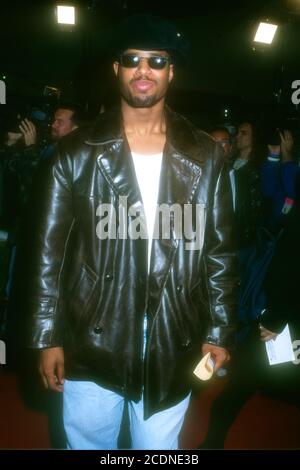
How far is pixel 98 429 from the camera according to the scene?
181 centimetres

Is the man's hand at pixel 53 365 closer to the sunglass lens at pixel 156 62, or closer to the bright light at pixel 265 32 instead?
the sunglass lens at pixel 156 62

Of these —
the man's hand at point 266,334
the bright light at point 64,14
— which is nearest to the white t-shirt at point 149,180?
the man's hand at point 266,334

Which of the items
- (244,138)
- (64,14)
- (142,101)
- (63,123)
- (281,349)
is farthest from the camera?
(64,14)

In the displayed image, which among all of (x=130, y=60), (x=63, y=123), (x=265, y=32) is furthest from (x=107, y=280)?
(x=265, y=32)

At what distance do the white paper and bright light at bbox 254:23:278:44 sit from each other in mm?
7719

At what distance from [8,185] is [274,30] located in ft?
22.6

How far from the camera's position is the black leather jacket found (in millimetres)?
1751

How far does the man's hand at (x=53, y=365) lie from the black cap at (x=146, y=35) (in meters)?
1.25

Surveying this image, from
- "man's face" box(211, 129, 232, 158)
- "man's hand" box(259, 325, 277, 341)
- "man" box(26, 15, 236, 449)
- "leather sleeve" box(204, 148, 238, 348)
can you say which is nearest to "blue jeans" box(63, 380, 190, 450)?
"man" box(26, 15, 236, 449)

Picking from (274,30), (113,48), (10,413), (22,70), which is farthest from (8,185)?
(274,30)

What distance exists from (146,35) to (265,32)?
26.0ft

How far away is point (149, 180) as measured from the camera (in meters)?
1.84

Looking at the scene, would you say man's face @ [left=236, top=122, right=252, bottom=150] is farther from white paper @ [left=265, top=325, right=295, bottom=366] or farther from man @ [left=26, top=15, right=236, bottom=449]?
man @ [left=26, top=15, right=236, bottom=449]

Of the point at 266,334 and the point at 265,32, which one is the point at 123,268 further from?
the point at 265,32
